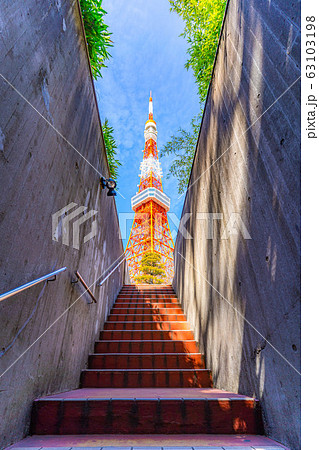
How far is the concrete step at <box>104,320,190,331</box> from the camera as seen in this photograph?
3260mm

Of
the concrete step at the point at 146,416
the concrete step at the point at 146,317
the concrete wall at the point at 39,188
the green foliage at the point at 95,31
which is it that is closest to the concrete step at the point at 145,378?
the concrete wall at the point at 39,188

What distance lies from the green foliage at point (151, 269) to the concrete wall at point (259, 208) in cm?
1054

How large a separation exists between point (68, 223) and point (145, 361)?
1.68 m

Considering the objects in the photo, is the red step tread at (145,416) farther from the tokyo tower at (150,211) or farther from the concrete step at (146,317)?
the tokyo tower at (150,211)

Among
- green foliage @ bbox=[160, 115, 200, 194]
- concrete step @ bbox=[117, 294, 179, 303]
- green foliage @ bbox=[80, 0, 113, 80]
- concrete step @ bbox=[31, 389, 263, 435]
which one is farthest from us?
green foliage @ bbox=[160, 115, 200, 194]

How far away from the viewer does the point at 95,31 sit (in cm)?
248

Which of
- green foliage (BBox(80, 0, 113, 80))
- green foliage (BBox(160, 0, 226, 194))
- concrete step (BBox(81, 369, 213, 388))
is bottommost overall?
concrete step (BBox(81, 369, 213, 388))

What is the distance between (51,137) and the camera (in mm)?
1562

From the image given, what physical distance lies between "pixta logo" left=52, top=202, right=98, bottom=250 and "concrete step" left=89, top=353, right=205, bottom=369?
1302 millimetres

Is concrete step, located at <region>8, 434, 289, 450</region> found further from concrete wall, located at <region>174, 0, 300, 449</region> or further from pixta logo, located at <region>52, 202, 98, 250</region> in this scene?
pixta logo, located at <region>52, 202, 98, 250</region>

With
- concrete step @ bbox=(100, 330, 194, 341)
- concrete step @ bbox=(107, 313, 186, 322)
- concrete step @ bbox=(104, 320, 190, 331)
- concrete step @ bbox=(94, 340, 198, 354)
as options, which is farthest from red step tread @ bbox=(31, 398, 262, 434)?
concrete step @ bbox=(107, 313, 186, 322)
